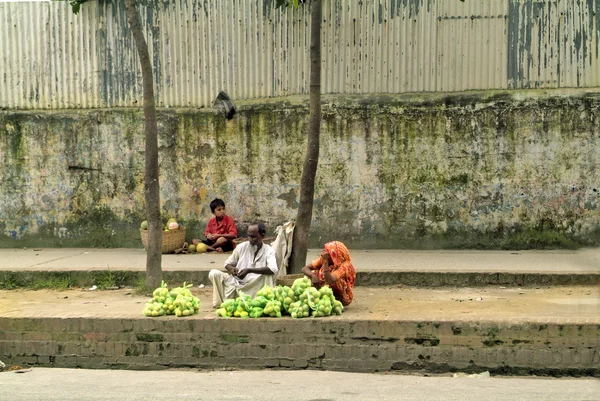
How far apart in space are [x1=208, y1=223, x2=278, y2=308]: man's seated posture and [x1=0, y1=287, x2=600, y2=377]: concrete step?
29 cm

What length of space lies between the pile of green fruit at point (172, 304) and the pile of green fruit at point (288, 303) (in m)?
0.30

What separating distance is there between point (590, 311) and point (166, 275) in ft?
16.4

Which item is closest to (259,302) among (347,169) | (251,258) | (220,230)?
(251,258)

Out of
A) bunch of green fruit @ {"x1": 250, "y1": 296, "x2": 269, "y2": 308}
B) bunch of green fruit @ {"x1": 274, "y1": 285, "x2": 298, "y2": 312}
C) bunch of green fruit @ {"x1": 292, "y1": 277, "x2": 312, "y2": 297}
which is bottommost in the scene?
bunch of green fruit @ {"x1": 250, "y1": 296, "x2": 269, "y2": 308}

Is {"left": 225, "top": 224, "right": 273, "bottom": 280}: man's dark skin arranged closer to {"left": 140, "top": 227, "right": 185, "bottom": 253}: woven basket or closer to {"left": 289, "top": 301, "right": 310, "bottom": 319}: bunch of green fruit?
{"left": 289, "top": 301, "right": 310, "bottom": 319}: bunch of green fruit

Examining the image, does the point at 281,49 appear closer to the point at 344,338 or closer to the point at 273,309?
the point at 273,309

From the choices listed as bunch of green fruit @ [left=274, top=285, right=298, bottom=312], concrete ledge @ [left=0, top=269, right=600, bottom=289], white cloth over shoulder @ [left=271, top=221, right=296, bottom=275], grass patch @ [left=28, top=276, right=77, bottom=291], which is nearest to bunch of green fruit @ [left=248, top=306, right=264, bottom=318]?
bunch of green fruit @ [left=274, top=285, right=298, bottom=312]

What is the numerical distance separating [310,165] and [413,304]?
1.97m

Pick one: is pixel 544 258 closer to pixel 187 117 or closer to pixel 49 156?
pixel 187 117

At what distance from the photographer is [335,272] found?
316 inches

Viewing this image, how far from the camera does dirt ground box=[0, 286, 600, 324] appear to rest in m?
7.71

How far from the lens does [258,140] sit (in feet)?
40.2

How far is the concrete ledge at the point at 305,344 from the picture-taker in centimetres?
720

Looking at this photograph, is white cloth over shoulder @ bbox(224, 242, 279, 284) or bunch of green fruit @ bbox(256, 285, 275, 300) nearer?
bunch of green fruit @ bbox(256, 285, 275, 300)
